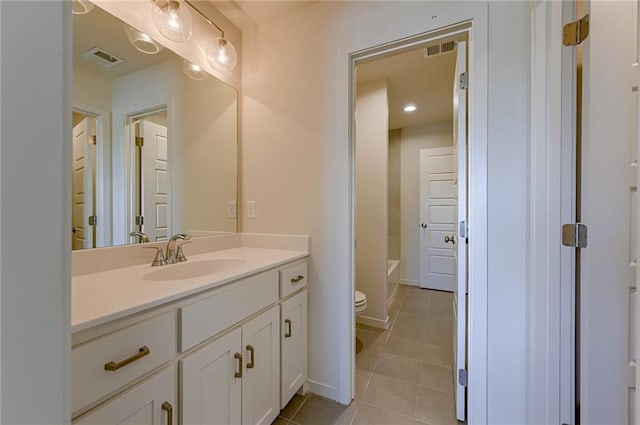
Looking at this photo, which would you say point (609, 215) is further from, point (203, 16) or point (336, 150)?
point (203, 16)

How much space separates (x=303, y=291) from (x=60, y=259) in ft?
4.37

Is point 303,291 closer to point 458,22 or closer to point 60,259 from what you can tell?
point 60,259

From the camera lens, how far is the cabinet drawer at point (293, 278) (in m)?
1.39

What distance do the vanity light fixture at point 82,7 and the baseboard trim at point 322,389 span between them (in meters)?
2.22

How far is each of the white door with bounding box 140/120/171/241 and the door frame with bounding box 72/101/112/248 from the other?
17 cm

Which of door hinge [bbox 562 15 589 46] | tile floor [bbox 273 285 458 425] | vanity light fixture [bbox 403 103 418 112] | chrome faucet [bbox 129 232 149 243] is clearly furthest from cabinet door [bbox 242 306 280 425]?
vanity light fixture [bbox 403 103 418 112]

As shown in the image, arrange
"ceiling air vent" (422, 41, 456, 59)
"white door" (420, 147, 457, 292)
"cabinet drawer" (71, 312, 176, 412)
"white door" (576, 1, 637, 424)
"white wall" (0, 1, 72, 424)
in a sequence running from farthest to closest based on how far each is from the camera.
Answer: "white door" (420, 147, 457, 292)
"ceiling air vent" (422, 41, 456, 59)
"white door" (576, 1, 637, 424)
"cabinet drawer" (71, 312, 176, 412)
"white wall" (0, 1, 72, 424)

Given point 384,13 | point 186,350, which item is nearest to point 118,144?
point 186,350

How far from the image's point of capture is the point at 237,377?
1069mm

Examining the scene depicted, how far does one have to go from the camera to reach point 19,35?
1.01 ft

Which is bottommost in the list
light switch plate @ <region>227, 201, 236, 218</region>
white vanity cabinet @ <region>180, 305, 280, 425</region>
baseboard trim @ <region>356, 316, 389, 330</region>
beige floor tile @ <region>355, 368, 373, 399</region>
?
beige floor tile @ <region>355, 368, 373, 399</region>

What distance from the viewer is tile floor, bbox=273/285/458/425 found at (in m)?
1.43

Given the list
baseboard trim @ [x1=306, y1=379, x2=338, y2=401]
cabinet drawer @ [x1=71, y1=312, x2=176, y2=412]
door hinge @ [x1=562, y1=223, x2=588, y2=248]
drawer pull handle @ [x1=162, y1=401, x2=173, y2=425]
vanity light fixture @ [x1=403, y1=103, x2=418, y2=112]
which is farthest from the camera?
vanity light fixture @ [x1=403, y1=103, x2=418, y2=112]

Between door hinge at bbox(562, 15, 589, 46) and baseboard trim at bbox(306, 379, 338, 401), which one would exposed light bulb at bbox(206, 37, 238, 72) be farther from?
baseboard trim at bbox(306, 379, 338, 401)
